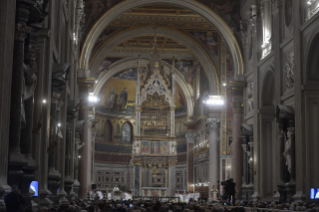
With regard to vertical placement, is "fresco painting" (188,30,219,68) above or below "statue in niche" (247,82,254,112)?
above

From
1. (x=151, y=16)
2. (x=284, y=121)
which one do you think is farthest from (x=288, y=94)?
(x=151, y=16)

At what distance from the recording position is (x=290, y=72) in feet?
66.4

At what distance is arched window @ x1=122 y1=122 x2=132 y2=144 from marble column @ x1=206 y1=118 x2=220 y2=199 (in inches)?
545

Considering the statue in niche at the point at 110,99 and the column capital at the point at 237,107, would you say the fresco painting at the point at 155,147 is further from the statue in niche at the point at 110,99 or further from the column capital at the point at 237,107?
the column capital at the point at 237,107

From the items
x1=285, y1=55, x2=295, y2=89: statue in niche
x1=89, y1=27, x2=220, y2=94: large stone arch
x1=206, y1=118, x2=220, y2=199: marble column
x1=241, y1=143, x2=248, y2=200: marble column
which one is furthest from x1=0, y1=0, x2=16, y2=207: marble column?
x1=206, y1=118, x2=220, y2=199: marble column

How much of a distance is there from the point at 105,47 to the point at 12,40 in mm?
25148

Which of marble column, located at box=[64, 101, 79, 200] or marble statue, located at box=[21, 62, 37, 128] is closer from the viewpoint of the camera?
marble statue, located at box=[21, 62, 37, 128]

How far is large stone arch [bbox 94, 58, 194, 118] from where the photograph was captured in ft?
143

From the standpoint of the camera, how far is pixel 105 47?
1359 inches

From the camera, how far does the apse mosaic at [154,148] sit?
3900 centimetres

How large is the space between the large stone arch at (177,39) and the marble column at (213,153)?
2.58 metres

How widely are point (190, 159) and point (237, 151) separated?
16.2 meters

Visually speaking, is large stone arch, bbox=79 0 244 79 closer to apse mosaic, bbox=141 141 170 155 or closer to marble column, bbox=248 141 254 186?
marble column, bbox=248 141 254 186

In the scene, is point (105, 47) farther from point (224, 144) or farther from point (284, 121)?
point (284, 121)
